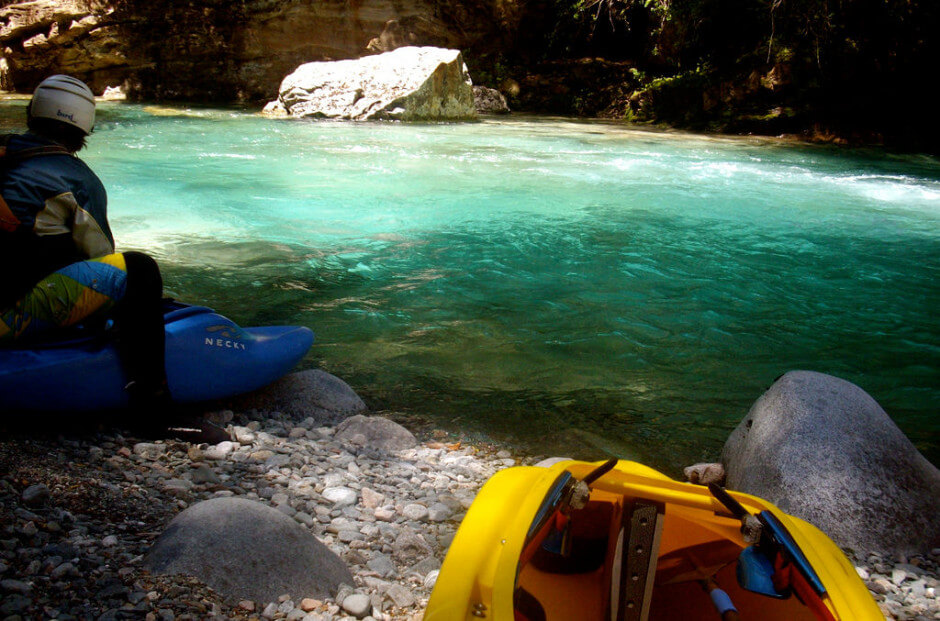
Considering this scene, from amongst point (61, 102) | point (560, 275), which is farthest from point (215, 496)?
point (560, 275)

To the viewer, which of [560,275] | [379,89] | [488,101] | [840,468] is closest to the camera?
[840,468]

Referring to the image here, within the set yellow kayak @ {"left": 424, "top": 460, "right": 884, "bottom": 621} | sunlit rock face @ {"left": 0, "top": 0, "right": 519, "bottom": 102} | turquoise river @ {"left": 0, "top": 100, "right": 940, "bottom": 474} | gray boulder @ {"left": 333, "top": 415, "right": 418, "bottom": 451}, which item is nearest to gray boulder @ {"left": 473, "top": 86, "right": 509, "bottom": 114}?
sunlit rock face @ {"left": 0, "top": 0, "right": 519, "bottom": 102}

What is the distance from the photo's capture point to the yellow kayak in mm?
1600

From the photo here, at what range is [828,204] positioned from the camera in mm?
8625

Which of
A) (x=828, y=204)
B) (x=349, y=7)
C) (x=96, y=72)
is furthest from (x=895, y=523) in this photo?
(x=96, y=72)

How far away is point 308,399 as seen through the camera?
11.4ft

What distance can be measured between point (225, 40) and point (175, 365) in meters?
19.0

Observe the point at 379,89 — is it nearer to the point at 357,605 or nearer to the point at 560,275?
the point at 560,275

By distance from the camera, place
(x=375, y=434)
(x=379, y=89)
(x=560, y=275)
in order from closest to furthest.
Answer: (x=375, y=434) → (x=560, y=275) → (x=379, y=89)

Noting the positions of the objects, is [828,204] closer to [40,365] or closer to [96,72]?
[40,365]

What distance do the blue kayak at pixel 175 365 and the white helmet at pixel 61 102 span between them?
87 centimetres

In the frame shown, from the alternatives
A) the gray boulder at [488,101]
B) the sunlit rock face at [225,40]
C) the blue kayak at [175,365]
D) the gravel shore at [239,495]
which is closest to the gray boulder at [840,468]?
the gravel shore at [239,495]

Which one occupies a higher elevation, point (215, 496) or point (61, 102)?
point (61, 102)

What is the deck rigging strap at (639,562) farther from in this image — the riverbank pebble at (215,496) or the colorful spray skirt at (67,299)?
the colorful spray skirt at (67,299)
